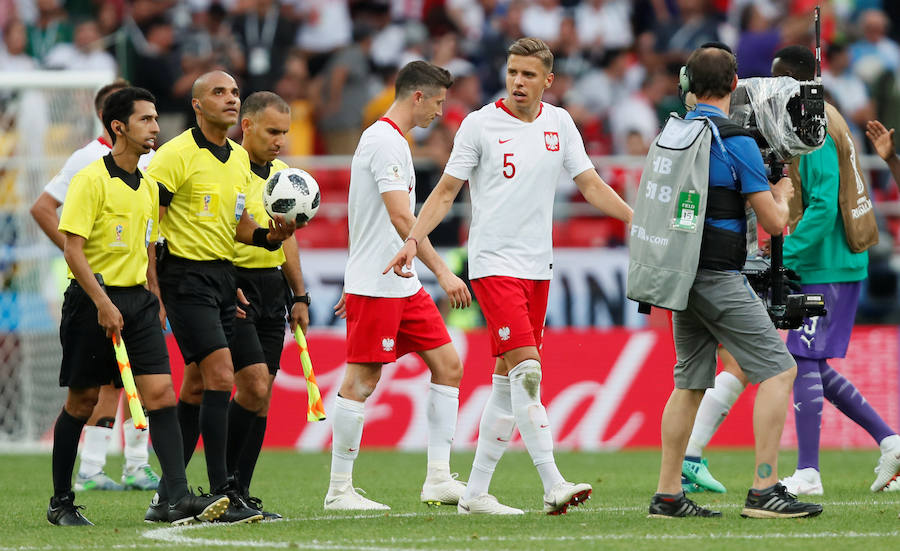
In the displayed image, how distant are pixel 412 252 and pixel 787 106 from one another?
205 centimetres

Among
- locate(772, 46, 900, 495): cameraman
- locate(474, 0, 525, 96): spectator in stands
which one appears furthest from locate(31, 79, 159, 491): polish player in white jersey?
locate(474, 0, 525, 96): spectator in stands

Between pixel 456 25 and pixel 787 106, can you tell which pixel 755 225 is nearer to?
pixel 787 106

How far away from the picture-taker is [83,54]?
1659 centimetres

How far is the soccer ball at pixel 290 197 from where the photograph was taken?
744 centimetres

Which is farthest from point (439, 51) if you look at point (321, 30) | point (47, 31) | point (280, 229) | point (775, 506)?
point (775, 506)

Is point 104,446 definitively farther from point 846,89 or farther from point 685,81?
point 846,89

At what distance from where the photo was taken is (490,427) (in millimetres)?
7648

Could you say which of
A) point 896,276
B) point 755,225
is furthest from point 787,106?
point 896,276

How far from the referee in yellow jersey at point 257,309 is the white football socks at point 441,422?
0.91m

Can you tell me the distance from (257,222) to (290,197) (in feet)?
2.34

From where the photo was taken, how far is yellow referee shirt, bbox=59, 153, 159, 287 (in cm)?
723

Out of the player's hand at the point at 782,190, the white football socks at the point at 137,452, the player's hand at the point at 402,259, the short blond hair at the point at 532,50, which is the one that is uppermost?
the short blond hair at the point at 532,50

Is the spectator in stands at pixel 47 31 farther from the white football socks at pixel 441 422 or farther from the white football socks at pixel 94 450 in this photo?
the white football socks at pixel 441 422

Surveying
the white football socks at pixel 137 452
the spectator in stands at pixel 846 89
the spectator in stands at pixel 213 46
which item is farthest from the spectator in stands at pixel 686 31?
the white football socks at pixel 137 452
